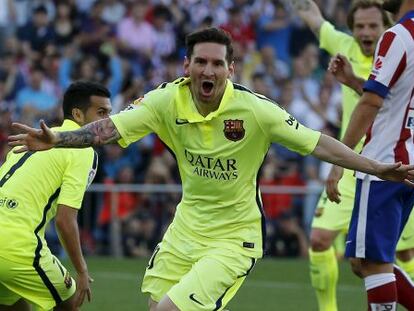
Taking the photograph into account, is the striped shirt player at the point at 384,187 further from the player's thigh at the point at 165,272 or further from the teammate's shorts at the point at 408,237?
the teammate's shorts at the point at 408,237

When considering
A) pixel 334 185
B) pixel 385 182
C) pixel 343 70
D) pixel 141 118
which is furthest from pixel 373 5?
pixel 141 118

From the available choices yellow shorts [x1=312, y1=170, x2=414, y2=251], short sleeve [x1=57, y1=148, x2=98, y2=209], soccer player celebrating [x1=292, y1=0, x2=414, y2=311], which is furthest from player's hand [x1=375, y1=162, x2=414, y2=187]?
yellow shorts [x1=312, y1=170, x2=414, y2=251]

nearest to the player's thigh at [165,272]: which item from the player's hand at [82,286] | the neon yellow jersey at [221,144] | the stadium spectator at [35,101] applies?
the neon yellow jersey at [221,144]

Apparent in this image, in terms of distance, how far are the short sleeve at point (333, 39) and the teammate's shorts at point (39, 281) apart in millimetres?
3701

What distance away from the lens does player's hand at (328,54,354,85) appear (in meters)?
8.44

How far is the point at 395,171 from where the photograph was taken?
708 cm

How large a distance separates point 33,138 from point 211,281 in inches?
57.0

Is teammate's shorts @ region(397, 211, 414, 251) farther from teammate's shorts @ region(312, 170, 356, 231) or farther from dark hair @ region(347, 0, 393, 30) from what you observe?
dark hair @ region(347, 0, 393, 30)

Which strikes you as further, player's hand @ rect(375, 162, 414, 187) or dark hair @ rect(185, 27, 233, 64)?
dark hair @ rect(185, 27, 233, 64)

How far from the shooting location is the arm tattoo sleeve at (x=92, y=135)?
6.95 meters

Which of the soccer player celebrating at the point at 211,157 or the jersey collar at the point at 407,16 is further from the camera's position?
the jersey collar at the point at 407,16

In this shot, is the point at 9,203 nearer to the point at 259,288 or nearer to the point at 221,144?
the point at 221,144

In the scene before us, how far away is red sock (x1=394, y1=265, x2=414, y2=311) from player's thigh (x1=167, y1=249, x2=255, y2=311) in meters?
1.49

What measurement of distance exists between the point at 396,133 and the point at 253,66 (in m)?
11.8
